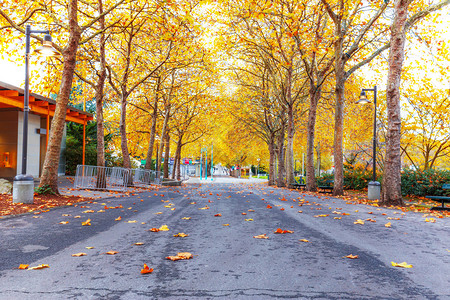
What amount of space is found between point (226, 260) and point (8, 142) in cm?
2063

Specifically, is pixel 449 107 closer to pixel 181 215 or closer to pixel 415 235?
pixel 415 235

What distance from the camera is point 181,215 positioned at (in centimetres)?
854

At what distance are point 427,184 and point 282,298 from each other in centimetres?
1458

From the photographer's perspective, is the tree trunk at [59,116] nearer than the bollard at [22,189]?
No

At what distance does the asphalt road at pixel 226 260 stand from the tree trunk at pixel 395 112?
13.9ft

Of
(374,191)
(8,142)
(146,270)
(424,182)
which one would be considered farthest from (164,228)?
(8,142)

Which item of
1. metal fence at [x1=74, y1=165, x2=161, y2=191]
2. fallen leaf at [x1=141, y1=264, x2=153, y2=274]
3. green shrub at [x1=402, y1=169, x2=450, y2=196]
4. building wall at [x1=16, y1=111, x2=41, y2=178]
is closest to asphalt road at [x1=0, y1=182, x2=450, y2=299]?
fallen leaf at [x1=141, y1=264, x2=153, y2=274]

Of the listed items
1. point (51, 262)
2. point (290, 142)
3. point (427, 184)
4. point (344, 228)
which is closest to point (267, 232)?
point (344, 228)

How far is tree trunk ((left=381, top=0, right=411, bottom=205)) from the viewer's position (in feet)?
38.1

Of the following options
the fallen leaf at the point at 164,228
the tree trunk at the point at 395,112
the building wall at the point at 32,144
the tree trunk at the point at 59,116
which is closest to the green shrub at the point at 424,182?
the tree trunk at the point at 395,112

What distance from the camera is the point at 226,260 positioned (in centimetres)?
438

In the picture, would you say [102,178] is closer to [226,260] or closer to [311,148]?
[311,148]

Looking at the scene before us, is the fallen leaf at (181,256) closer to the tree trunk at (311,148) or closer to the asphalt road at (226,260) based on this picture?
the asphalt road at (226,260)

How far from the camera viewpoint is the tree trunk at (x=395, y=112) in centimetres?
1162
